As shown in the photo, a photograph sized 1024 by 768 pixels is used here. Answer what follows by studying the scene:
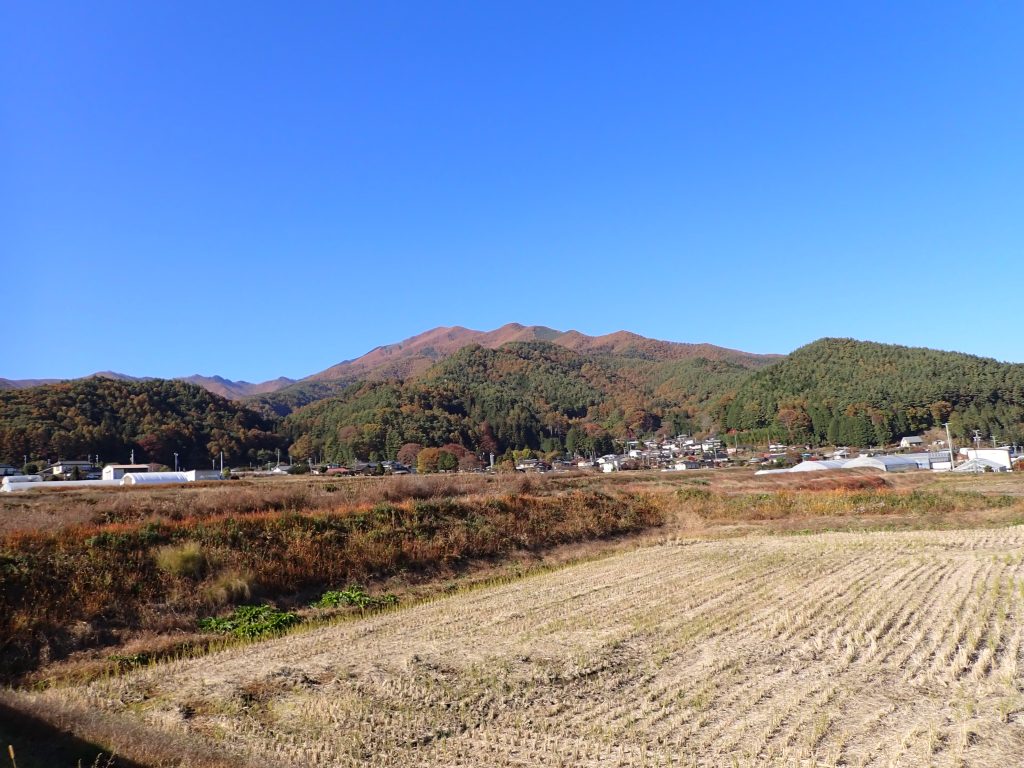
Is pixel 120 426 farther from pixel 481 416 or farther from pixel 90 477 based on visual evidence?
pixel 481 416

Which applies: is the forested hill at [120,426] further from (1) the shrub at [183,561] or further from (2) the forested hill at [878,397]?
(2) the forested hill at [878,397]

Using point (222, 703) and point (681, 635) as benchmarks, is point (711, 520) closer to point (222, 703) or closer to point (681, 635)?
point (681, 635)

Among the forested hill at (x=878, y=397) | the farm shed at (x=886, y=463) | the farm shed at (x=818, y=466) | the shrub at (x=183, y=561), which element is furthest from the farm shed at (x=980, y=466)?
the shrub at (x=183, y=561)

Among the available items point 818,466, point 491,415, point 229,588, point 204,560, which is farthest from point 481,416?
point 229,588

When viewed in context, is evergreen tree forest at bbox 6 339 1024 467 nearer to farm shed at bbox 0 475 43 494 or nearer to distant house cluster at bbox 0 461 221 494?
distant house cluster at bbox 0 461 221 494

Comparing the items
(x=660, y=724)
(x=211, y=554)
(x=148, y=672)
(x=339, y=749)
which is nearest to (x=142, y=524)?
(x=211, y=554)

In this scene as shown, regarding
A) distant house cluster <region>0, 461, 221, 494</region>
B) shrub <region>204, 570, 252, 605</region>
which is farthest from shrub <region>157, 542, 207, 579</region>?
distant house cluster <region>0, 461, 221, 494</region>
